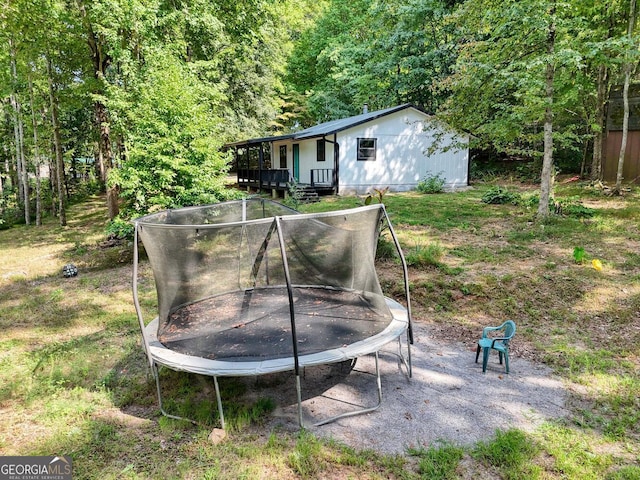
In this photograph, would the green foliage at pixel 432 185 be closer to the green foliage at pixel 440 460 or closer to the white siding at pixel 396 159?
the white siding at pixel 396 159

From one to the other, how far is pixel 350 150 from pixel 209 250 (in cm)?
1272

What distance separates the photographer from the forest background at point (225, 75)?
749 cm

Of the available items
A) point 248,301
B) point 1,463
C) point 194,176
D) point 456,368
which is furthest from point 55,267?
point 456,368

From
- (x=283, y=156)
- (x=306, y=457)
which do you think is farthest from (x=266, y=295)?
(x=283, y=156)

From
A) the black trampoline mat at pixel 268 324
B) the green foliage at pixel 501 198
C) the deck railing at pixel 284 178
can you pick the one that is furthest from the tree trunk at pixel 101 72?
the green foliage at pixel 501 198

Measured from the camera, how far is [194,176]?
772cm

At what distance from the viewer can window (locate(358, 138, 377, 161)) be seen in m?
16.2

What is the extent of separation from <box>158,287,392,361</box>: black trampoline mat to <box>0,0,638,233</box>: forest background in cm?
388

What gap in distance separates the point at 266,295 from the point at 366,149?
41.3 ft

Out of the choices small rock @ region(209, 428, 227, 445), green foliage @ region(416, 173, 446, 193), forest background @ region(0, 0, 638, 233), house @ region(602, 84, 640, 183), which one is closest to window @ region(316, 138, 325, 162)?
green foliage @ region(416, 173, 446, 193)

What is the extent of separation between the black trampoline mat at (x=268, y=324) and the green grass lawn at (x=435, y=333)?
50 centimetres

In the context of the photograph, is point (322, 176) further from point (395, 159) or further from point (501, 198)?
point (501, 198)

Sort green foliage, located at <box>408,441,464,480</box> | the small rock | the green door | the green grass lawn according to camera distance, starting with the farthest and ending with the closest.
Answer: the green door → the small rock → the green grass lawn → green foliage, located at <box>408,441,464,480</box>

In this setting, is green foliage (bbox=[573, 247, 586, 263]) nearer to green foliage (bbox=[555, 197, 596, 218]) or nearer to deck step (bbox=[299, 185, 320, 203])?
green foliage (bbox=[555, 197, 596, 218])
